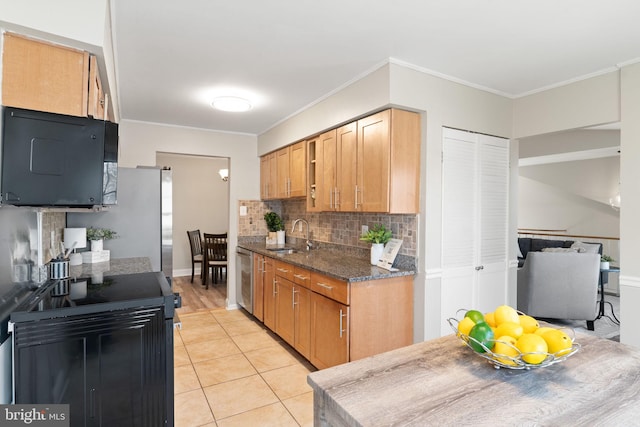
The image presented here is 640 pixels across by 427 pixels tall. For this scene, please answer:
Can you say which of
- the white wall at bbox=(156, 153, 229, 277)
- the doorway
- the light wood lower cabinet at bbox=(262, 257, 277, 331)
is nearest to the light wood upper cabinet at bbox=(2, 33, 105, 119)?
the light wood lower cabinet at bbox=(262, 257, 277, 331)

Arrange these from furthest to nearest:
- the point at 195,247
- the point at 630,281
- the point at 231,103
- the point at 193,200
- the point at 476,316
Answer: the point at 193,200 < the point at 195,247 < the point at 231,103 < the point at 630,281 < the point at 476,316

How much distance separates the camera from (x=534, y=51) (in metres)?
2.30

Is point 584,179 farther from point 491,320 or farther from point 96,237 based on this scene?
point 96,237

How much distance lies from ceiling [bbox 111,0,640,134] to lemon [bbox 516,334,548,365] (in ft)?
5.38

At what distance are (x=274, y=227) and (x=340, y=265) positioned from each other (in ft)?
6.45

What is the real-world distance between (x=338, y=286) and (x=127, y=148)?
10.3ft

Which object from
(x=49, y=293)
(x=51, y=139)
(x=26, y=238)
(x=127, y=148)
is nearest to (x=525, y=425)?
(x=51, y=139)

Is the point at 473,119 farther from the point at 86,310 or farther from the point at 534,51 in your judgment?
the point at 86,310

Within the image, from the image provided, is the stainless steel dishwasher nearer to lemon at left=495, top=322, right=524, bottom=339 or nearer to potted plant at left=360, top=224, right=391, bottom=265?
potted plant at left=360, top=224, right=391, bottom=265

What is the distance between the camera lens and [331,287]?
2631mm

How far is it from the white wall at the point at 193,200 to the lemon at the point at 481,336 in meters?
6.35

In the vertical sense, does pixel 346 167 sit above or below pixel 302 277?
above

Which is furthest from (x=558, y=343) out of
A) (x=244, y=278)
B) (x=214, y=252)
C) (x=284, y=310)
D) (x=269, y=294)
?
(x=214, y=252)

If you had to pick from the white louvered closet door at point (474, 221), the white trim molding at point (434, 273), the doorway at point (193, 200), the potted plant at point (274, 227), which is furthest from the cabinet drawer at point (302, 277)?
the doorway at point (193, 200)
